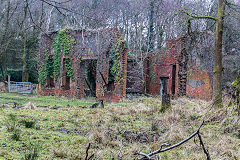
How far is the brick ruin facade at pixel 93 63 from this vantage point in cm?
1698

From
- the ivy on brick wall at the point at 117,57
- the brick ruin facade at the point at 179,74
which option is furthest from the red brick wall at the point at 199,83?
the ivy on brick wall at the point at 117,57

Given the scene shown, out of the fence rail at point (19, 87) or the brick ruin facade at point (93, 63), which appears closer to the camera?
the brick ruin facade at point (93, 63)

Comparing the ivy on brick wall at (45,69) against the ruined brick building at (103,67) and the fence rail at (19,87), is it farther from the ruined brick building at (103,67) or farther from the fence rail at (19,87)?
the fence rail at (19,87)

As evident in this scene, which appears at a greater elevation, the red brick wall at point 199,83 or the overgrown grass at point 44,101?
the red brick wall at point 199,83

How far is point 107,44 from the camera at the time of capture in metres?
17.2

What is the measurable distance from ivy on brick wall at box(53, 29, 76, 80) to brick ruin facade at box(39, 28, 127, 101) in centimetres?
30

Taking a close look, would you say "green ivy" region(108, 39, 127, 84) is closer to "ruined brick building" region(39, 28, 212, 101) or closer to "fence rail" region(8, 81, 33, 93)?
"ruined brick building" region(39, 28, 212, 101)

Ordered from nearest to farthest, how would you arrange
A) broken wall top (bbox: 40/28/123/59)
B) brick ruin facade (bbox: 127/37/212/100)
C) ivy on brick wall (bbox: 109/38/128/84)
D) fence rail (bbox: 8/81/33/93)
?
ivy on brick wall (bbox: 109/38/128/84)
broken wall top (bbox: 40/28/123/59)
brick ruin facade (bbox: 127/37/212/100)
fence rail (bbox: 8/81/33/93)

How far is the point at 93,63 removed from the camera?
65.8 feet

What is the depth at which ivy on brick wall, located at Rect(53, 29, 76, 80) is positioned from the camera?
18.6m

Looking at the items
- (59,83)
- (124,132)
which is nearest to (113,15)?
(59,83)

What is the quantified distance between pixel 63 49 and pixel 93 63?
9.52 ft

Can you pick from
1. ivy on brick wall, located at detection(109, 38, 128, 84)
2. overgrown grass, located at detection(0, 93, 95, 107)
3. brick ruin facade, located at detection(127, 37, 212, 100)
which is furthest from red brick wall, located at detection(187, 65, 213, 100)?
overgrown grass, located at detection(0, 93, 95, 107)

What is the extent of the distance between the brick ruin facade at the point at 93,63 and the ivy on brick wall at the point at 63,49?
300 mm
